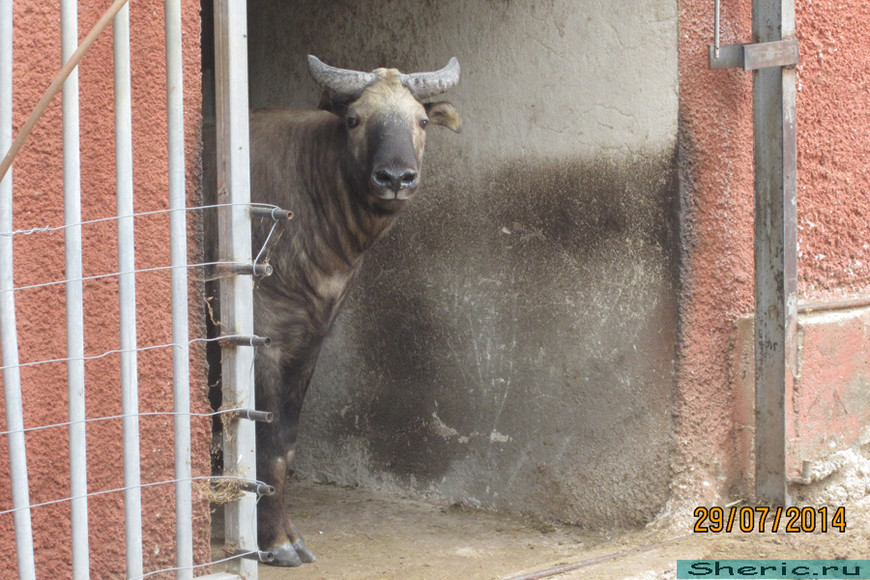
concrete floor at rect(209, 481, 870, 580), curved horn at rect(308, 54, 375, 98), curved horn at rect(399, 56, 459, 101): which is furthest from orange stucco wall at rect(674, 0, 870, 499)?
curved horn at rect(308, 54, 375, 98)

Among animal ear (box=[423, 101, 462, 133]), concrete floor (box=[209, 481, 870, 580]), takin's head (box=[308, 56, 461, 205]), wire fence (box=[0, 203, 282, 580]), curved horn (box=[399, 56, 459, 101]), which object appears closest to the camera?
wire fence (box=[0, 203, 282, 580])

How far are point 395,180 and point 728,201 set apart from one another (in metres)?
1.46

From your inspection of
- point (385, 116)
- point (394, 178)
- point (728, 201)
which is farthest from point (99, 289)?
point (728, 201)

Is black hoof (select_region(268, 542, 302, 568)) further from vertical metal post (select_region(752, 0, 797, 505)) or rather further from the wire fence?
vertical metal post (select_region(752, 0, 797, 505))

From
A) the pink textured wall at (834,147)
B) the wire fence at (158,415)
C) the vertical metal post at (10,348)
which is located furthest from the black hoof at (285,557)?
the pink textured wall at (834,147)

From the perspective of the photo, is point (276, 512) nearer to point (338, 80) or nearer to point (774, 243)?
point (338, 80)

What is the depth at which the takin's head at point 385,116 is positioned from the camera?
4.49 meters

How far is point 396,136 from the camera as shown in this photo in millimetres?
4605

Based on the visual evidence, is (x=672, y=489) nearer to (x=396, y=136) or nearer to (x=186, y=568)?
(x=396, y=136)

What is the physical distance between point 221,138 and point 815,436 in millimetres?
3030

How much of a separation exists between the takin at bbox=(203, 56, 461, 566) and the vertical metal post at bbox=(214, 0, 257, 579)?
1024 mm

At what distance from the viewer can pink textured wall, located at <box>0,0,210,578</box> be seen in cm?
300

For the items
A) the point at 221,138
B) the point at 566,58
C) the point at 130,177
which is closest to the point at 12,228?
the point at 130,177
